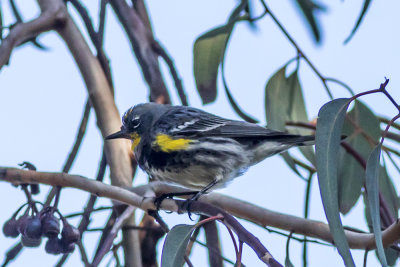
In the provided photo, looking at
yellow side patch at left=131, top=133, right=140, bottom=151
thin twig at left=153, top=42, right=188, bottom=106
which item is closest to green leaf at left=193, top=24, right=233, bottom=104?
thin twig at left=153, top=42, right=188, bottom=106

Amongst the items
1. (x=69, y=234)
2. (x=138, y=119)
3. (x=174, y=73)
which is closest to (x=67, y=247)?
(x=69, y=234)

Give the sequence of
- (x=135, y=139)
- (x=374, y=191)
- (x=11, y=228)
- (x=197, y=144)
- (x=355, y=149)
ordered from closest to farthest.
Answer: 1. (x=374, y=191)
2. (x=11, y=228)
3. (x=197, y=144)
4. (x=135, y=139)
5. (x=355, y=149)

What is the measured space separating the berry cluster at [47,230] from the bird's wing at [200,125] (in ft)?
2.93

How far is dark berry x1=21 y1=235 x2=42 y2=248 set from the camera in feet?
7.80

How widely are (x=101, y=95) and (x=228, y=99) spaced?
2.04 feet

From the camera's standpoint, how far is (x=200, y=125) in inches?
130

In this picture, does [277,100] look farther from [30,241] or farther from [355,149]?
[30,241]

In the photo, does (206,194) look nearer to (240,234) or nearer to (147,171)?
(147,171)

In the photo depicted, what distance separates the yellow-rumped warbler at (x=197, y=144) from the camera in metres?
3.00

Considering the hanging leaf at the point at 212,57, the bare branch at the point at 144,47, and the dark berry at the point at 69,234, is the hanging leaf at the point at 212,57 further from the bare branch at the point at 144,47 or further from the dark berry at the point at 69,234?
the dark berry at the point at 69,234

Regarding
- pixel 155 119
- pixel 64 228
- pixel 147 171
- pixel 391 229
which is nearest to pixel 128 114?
pixel 155 119

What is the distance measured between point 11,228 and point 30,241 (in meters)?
0.15

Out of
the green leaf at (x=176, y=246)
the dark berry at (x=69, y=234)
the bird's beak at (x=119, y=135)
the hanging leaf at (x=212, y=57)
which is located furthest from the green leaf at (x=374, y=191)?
the bird's beak at (x=119, y=135)

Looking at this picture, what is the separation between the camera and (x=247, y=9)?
3518 mm
